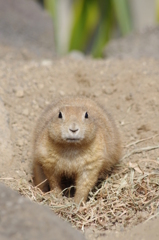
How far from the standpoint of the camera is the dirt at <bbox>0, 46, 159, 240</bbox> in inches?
244

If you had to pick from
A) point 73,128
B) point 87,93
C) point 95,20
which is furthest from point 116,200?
point 95,20

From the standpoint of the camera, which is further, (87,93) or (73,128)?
(87,93)

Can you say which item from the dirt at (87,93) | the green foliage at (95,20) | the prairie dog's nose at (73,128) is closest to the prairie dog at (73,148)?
the prairie dog's nose at (73,128)

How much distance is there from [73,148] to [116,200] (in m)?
0.83

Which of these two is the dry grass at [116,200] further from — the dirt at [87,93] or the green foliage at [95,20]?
the green foliage at [95,20]

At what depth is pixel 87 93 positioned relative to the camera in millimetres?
7148

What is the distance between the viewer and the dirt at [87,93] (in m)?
6.20

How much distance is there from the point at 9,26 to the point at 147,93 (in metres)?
5.50

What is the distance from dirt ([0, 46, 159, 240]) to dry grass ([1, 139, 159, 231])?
0.78ft

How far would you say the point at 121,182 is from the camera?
5.62 metres

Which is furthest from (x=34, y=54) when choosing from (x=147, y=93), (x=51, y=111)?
(x=51, y=111)

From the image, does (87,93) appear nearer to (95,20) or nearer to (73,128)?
(73,128)

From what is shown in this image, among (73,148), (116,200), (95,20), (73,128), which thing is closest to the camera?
(73,128)

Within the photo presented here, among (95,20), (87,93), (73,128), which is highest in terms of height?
(95,20)
